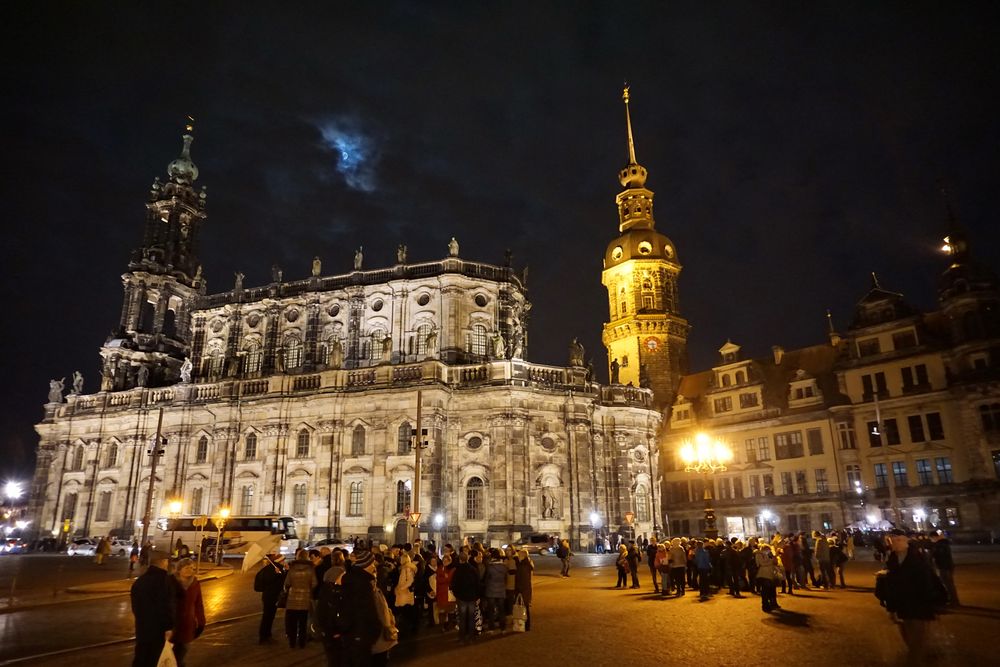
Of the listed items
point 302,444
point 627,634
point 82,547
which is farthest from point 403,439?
point 627,634

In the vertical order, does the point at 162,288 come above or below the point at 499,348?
above

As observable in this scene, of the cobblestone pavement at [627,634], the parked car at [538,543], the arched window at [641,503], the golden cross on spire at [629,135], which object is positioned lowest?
the cobblestone pavement at [627,634]

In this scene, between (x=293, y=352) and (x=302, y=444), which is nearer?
(x=302, y=444)

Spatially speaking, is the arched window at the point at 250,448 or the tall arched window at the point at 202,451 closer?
the arched window at the point at 250,448

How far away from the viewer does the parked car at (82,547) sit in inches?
1836

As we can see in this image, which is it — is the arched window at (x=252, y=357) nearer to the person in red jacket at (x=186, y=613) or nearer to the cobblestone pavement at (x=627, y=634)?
the cobblestone pavement at (x=627, y=634)

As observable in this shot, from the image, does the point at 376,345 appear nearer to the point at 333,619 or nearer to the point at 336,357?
the point at 336,357

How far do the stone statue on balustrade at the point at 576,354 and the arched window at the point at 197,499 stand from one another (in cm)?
2873

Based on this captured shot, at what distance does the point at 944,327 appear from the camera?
145ft

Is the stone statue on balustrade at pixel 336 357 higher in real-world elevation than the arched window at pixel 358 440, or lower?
higher

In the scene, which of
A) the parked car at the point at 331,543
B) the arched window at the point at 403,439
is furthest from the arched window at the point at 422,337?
the parked car at the point at 331,543

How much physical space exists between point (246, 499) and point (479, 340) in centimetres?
2046

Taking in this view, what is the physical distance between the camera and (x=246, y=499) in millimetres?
46125

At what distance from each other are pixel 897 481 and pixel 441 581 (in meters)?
39.9
